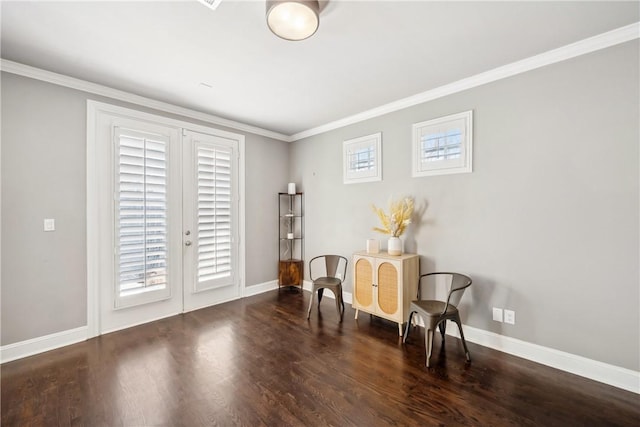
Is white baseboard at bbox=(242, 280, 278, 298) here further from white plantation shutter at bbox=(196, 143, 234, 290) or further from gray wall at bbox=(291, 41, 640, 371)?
gray wall at bbox=(291, 41, 640, 371)

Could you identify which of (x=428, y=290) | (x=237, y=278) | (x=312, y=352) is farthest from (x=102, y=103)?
(x=428, y=290)

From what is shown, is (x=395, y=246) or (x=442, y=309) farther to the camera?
(x=395, y=246)

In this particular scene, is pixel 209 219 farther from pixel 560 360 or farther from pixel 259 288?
pixel 560 360

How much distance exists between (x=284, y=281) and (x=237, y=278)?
78 centimetres

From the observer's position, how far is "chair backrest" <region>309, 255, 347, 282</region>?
3859 millimetres

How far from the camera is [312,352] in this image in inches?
103

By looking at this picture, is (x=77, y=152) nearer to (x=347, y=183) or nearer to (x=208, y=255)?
(x=208, y=255)

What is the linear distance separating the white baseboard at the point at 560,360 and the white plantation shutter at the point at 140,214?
12.0 ft

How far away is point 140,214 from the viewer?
322 cm

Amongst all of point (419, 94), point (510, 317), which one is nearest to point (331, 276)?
point (510, 317)

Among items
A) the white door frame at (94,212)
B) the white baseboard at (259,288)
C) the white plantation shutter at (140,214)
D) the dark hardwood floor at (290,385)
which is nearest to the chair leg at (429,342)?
the dark hardwood floor at (290,385)

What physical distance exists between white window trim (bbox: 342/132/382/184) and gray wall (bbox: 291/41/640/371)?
442mm

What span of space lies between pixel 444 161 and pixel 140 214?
11.8ft

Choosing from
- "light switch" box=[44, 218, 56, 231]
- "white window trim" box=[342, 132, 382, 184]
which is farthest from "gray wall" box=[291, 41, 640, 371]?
"light switch" box=[44, 218, 56, 231]
